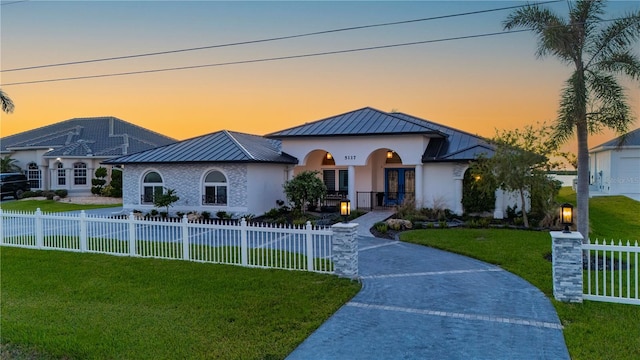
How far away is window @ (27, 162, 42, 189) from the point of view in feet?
111

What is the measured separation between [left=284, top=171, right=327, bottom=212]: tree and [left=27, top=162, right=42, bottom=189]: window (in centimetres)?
2604

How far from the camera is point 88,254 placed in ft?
36.5

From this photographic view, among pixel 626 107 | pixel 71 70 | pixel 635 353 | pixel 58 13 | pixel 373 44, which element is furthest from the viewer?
pixel 71 70

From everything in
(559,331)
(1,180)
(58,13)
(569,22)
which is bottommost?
(559,331)

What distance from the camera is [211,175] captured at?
1986 cm

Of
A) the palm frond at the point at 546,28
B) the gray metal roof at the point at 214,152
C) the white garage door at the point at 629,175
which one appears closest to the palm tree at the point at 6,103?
the gray metal roof at the point at 214,152

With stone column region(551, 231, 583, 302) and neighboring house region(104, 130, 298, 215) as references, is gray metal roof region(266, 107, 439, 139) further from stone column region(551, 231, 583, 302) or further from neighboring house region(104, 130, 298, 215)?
stone column region(551, 231, 583, 302)

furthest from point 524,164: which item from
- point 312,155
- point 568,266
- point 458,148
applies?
point 312,155

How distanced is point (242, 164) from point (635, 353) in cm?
1591

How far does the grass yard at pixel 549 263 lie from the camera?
5378 mm

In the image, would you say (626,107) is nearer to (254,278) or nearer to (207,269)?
(254,278)

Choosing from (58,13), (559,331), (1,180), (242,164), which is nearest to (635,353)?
(559,331)

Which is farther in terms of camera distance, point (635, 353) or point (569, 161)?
point (569, 161)

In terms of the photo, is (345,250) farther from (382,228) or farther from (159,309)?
(382,228)
